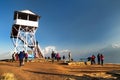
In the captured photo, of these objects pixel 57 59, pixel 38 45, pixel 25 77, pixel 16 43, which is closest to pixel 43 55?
pixel 38 45

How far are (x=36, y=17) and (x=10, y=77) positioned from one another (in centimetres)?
4549

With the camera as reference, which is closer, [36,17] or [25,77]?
[25,77]

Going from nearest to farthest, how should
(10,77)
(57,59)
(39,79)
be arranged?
(10,77)
(39,79)
(57,59)

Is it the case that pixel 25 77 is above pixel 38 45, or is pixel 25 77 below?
below

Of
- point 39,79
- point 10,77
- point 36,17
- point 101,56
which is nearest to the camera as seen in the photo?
point 10,77

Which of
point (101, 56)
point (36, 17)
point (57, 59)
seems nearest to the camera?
point (101, 56)

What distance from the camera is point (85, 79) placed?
23.4 m

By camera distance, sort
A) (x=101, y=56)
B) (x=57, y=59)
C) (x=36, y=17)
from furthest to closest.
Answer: (x=36, y=17), (x=57, y=59), (x=101, y=56)

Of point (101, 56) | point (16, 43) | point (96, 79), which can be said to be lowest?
point (96, 79)

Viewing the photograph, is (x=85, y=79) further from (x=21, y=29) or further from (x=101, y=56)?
(x=21, y=29)

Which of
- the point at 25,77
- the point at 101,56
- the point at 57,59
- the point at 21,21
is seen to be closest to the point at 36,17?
the point at 21,21

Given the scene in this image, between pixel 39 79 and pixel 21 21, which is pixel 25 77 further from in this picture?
pixel 21 21

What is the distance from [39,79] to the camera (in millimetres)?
22672

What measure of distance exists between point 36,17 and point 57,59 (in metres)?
19.8
